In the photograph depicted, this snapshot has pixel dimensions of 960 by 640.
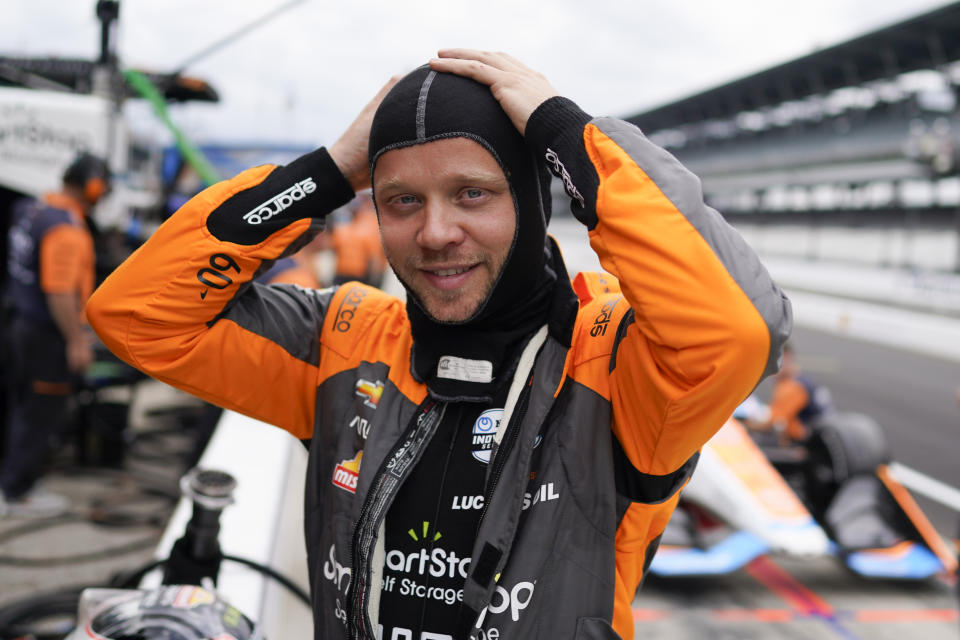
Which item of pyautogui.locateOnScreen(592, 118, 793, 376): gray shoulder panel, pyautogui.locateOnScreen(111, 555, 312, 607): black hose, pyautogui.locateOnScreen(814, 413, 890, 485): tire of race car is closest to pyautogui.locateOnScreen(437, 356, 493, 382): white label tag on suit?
pyautogui.locateOnScreen(592, 118, 793, 376): gray shoulder panel

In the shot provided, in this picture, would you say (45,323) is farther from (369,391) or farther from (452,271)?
(452,271)

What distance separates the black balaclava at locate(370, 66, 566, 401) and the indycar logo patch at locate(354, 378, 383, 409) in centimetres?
9

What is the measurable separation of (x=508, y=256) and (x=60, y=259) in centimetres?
409

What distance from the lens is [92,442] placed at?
223 inches

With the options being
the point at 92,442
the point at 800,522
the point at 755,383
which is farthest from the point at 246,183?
the point at 92,442

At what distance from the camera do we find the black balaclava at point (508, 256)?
1.38 metres

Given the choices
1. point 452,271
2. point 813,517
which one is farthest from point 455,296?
point 813,517

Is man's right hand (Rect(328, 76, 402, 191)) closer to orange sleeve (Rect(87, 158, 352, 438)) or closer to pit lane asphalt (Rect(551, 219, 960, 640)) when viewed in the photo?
orange sleeve (Rect(87, 158, 352, 438))

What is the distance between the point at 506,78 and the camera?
140 cm

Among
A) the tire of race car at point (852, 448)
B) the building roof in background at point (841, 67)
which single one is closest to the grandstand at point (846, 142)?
the building roof in background at point (841, 67)

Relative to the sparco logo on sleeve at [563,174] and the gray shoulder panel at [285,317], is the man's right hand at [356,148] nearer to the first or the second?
the gray shoulder panel at [285,317]

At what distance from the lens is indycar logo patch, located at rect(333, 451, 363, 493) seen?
143 centimetres

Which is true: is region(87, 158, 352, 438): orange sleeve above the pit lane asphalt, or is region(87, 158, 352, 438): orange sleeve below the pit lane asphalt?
above

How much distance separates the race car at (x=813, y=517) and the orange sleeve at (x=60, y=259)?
12.5 feet
